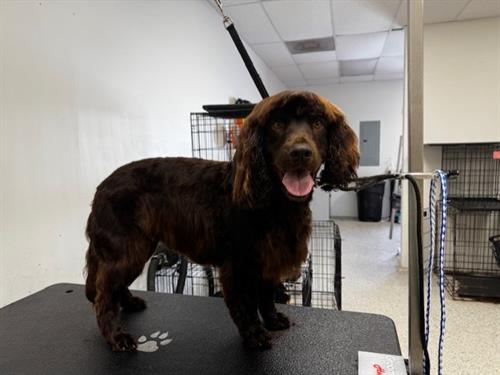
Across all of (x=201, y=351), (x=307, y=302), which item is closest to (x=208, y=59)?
(x=307, y=302)

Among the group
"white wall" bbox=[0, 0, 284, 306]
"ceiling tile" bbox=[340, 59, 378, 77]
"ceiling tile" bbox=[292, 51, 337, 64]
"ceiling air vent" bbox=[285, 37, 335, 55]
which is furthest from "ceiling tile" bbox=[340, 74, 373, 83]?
"white wall" bbox=[0, 0, 284, 306]

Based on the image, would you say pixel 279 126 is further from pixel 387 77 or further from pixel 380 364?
pixel 387 77

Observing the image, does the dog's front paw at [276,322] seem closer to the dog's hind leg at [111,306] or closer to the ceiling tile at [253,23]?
the dog's hind leg at [111,306]

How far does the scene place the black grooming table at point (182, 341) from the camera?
2.85 ft

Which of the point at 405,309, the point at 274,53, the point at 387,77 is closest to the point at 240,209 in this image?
the point at 405,309

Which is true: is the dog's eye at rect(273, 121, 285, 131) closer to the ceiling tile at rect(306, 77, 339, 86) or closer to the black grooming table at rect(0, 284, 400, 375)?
the black grooming table at rect(0, 284, 400, 375)

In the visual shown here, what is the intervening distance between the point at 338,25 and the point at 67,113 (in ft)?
9.50

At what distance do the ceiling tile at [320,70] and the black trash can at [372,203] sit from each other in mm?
2125

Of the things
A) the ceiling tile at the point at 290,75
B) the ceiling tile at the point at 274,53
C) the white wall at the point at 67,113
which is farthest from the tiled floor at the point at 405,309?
the ceiling tile at the point at 290,75

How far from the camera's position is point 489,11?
296 centimetres

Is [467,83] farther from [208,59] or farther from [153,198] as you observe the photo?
[153,198]

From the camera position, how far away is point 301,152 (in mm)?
724

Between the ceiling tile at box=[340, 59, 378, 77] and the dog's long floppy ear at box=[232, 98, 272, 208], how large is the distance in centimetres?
445

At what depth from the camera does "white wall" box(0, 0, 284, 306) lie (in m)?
1.18
